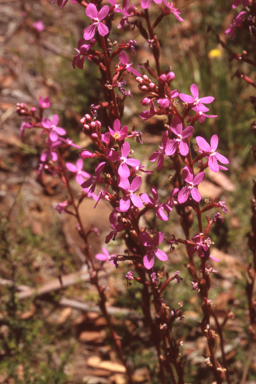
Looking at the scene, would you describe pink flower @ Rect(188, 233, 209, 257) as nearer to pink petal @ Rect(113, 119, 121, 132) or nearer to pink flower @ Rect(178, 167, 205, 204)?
pink flower @ Rect(178, 167, 205, 204)

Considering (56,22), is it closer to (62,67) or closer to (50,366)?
(62,67)

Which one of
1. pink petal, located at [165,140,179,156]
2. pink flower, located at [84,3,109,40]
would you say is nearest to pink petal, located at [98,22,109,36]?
pink flower, located at [84,3,109,40]

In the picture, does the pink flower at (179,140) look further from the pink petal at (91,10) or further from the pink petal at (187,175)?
the pink petal at (91,10)

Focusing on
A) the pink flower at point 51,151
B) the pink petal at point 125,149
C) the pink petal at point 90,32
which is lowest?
the pink flower at point 51,151

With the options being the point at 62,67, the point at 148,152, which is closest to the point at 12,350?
the point at 148,152

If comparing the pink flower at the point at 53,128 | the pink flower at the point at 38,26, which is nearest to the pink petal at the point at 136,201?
the pink flower at the point at 53,128
